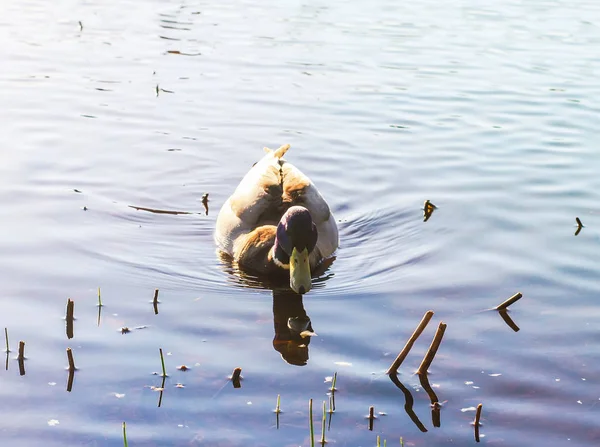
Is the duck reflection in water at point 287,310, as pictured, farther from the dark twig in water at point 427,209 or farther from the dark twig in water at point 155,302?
the dark twig in water at point 427,209

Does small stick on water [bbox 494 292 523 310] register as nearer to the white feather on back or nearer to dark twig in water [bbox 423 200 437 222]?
the white feather on back

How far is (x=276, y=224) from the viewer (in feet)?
29.6

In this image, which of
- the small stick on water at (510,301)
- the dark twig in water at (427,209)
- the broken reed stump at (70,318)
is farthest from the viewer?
the dark twig in water at (427,209)

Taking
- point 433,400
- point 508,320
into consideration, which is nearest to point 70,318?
point 433,400

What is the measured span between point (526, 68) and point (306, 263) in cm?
973

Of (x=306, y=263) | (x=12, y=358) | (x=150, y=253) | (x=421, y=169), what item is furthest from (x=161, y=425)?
(x=421, y=169)

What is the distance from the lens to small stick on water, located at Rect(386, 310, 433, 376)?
5887mm

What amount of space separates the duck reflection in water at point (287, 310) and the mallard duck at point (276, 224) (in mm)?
89

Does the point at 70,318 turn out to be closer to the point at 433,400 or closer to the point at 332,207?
the point at 433,400

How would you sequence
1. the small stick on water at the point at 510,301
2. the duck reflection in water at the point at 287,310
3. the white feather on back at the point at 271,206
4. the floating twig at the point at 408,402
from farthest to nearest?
the white feather on back at the point at 271,206 → the small stick on water at the point at 510,301 → the duck reflection in water at the point at 287,310 → the floating twig at the point at 408,402

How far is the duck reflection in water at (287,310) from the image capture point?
674cm

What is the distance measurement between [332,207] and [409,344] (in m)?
4.50

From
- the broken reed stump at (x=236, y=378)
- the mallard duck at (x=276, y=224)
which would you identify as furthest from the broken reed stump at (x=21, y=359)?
the mallard duck at (x=276, y=224)

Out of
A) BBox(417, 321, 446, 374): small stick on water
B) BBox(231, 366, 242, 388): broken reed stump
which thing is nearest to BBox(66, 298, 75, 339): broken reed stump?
BBox(231, 366, 242, 388): broken reed stump
